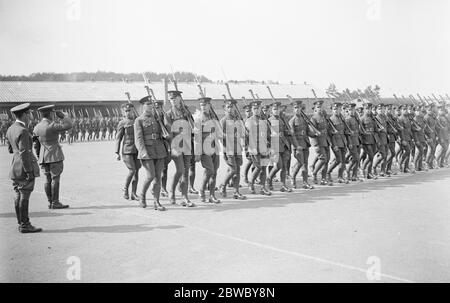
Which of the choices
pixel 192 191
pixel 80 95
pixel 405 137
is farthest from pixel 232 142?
pixel 80 95

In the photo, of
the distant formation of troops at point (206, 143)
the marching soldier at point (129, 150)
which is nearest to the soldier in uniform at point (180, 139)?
the distant formation of troops at point (206, 143)

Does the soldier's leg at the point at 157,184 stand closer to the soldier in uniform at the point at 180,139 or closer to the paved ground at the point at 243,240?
the paved ground at the point at 243,240

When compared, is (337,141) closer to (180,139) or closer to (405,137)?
(405,137)

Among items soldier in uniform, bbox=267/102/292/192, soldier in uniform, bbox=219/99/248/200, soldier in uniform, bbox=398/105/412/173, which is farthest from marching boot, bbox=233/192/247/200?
soldier in uniform, bbox=398/105/412/173

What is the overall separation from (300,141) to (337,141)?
1.26 metres

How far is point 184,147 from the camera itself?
869 centimetres

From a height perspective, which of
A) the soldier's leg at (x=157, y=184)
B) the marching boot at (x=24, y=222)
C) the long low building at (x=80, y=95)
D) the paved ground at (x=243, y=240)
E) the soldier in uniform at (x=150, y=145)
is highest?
the long low building at (x=80, y=95)

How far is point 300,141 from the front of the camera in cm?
1072

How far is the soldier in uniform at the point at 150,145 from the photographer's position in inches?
323

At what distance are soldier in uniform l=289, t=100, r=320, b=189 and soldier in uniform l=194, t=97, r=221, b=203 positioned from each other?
2390mm

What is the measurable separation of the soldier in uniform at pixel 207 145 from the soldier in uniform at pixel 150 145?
873 mm
